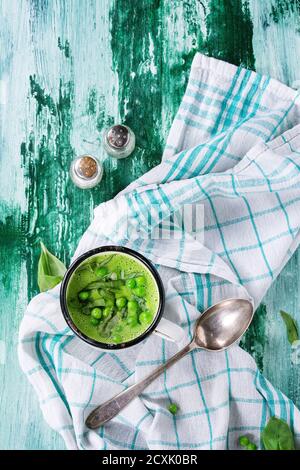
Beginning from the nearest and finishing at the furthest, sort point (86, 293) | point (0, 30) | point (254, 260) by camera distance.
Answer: point (86, 293)
point (254, 260)
point (0, 30)

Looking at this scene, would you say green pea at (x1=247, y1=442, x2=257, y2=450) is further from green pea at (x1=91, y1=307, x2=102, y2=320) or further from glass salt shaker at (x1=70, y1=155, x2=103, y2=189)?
glass salt shaker at (x1=70, y1=155, x2=103, y2=189)

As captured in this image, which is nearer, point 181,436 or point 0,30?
point 181,436

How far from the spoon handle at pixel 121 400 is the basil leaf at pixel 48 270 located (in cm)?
29

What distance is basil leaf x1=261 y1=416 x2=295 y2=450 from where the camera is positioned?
1376 mm

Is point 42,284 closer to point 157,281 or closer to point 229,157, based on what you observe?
point 157,281

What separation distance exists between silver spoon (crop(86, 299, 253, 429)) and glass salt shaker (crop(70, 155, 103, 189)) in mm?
397

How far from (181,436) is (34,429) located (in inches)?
13.2

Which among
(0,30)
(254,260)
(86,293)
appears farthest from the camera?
(0,30)

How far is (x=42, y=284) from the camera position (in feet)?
4.81

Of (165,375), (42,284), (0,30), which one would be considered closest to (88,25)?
(0,30)

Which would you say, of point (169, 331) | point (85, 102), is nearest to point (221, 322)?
point (169, 331)

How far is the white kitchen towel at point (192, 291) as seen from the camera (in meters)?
1.39

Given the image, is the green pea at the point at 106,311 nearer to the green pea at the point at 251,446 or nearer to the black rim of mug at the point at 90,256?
the black rim of mug at the point at 90,256

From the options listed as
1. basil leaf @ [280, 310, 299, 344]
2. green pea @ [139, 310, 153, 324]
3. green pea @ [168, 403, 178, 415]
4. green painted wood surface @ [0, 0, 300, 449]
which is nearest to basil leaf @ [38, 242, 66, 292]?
green painted wood surface @ [0, 0, 300, 449]
